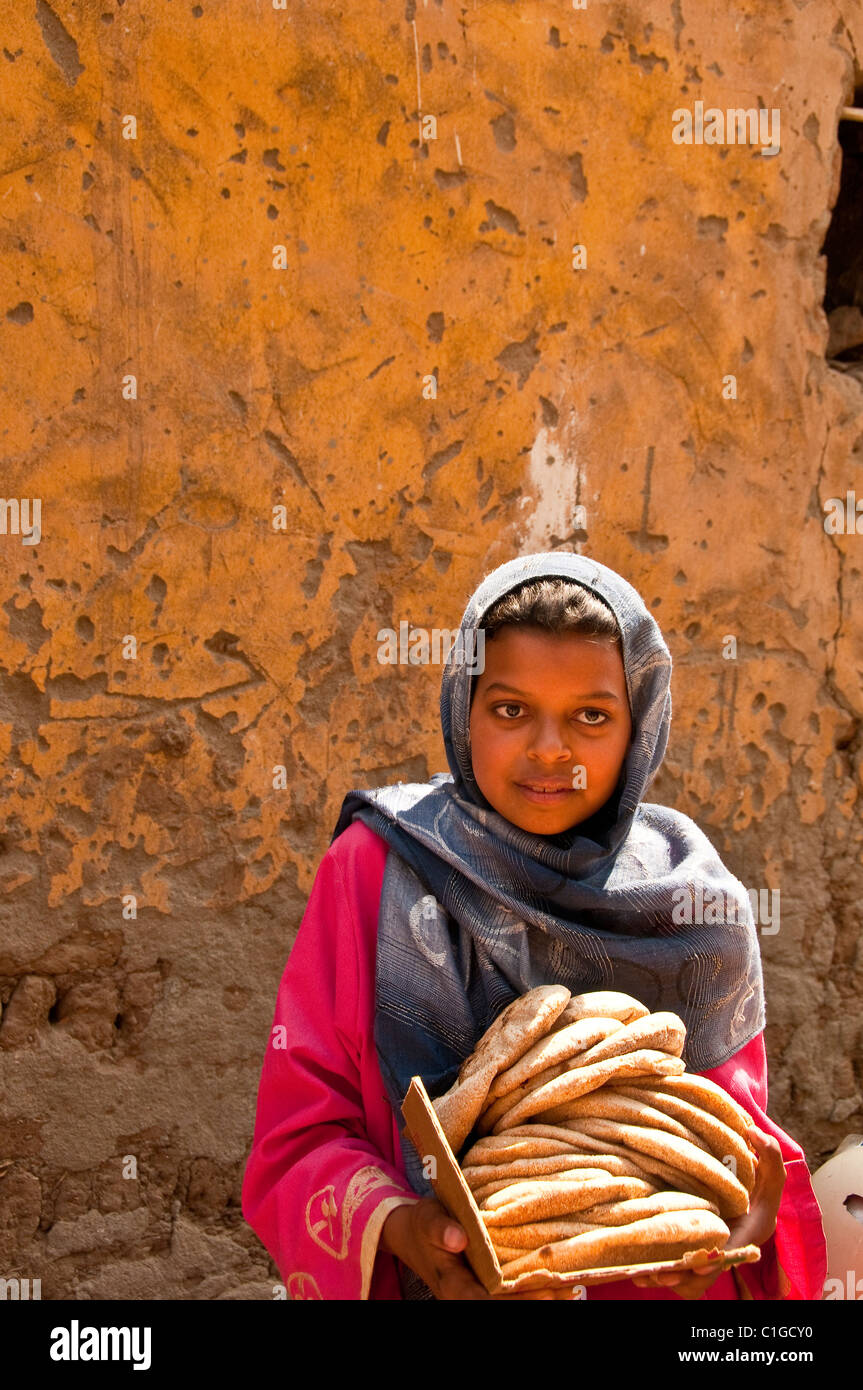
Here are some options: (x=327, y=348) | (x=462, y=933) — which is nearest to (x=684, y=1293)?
(x=462, y=933)

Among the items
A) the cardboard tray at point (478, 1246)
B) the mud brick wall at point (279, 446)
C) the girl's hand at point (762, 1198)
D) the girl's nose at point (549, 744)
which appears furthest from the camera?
the mud brick wall at point (279, 446)

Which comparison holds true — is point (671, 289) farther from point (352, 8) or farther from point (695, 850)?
point (695, 850)

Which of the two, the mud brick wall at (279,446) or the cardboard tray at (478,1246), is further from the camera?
the mud brick wall at (279,446)

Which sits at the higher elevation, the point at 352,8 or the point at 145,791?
the point at 352,8

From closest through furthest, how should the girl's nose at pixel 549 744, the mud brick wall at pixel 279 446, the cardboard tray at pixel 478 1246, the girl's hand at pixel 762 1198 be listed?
the cardboard tray at pixel 478 1246 → the girl's hand at pixel 762 1198 → the girl's nose at pixel 549 744 → the mud brick wall at pixel 279 446

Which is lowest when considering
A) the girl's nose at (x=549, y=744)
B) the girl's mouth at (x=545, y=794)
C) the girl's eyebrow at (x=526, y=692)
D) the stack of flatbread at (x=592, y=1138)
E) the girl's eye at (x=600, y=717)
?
the stack of flatbread at (x=592, y=1138)

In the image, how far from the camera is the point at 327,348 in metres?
2.84

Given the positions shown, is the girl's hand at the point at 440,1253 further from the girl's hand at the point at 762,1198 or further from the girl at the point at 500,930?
the girl's hand at the point at 762,1198

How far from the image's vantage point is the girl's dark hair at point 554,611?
1.62 meters

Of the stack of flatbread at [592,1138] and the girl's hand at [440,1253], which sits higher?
the stack of flatbread at [592,1138]

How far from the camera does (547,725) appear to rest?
159cm

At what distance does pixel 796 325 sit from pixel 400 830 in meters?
2.19

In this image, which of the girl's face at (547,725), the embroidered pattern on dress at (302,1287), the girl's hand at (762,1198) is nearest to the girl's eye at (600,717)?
the girl's face at (547,725)

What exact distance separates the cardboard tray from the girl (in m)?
0.19
